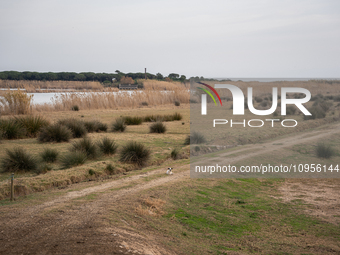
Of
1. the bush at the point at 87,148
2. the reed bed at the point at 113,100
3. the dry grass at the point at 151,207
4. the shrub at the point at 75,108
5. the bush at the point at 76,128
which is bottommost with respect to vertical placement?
the dry grass at the point at 151,207

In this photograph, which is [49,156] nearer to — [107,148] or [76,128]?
[107,148]

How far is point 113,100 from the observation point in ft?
98.6

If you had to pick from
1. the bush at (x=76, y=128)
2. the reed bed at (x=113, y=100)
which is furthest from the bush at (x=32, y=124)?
the reed bed at (x=113, y=100)

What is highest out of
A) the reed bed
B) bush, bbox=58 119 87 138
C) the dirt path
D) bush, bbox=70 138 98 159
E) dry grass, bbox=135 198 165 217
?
the reed bed

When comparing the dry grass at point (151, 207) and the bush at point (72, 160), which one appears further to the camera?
the bush at point (72, 160)

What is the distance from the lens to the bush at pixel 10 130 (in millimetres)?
13727

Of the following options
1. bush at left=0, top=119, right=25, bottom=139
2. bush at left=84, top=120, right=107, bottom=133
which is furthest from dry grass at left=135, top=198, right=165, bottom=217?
bush at left=84, top=120, right=107, bottom=133

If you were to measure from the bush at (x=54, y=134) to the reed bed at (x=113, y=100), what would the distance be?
39.6ft

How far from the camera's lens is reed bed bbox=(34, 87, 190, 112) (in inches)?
1039

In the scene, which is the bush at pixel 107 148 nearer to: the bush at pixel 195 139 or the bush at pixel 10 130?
the bush at pixel 195 139

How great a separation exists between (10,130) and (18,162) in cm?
525

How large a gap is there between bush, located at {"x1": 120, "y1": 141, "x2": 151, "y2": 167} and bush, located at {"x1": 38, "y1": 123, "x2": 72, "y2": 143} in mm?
3702

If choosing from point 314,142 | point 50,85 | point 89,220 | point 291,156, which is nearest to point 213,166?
point 291,156

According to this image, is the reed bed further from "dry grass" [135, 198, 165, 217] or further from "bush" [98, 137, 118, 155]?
"dry grass" [135, 198, 165, 217]
